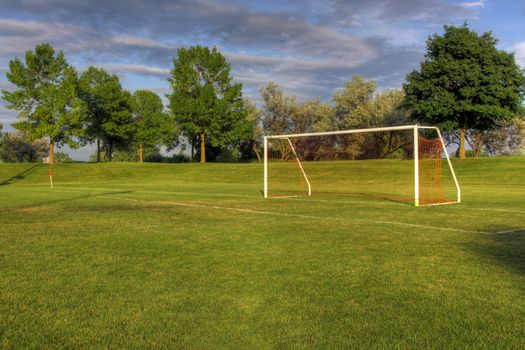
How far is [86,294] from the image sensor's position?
545 cm

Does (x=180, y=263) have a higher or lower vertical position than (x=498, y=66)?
lower

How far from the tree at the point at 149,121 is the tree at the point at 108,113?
178 centimetres

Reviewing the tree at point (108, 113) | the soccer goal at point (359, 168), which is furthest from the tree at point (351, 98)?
the tree at point (108, 113)

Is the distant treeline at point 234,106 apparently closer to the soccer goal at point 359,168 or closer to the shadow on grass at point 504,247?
the soccer goal at point 359,168

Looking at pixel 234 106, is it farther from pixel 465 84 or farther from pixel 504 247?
pixel 504 247

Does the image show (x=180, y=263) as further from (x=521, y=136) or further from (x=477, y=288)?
(x=521, y=136)

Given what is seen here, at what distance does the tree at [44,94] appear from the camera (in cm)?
5666

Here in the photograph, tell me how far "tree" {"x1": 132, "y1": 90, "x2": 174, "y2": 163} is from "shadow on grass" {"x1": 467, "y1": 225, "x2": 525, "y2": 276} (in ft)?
187

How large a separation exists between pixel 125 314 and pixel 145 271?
1.84m

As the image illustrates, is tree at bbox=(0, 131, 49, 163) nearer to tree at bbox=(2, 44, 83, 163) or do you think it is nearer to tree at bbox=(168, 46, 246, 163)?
tree at bbox=(2, 44, 83, 163)

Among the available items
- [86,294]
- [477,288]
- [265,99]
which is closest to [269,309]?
[86,294]

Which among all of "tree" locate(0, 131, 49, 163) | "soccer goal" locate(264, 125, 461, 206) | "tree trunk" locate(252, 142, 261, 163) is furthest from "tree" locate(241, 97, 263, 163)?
"tree" locate(0, 131, 49, 163)

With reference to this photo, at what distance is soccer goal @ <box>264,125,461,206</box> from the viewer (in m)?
25.3

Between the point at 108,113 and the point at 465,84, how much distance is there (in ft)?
168
